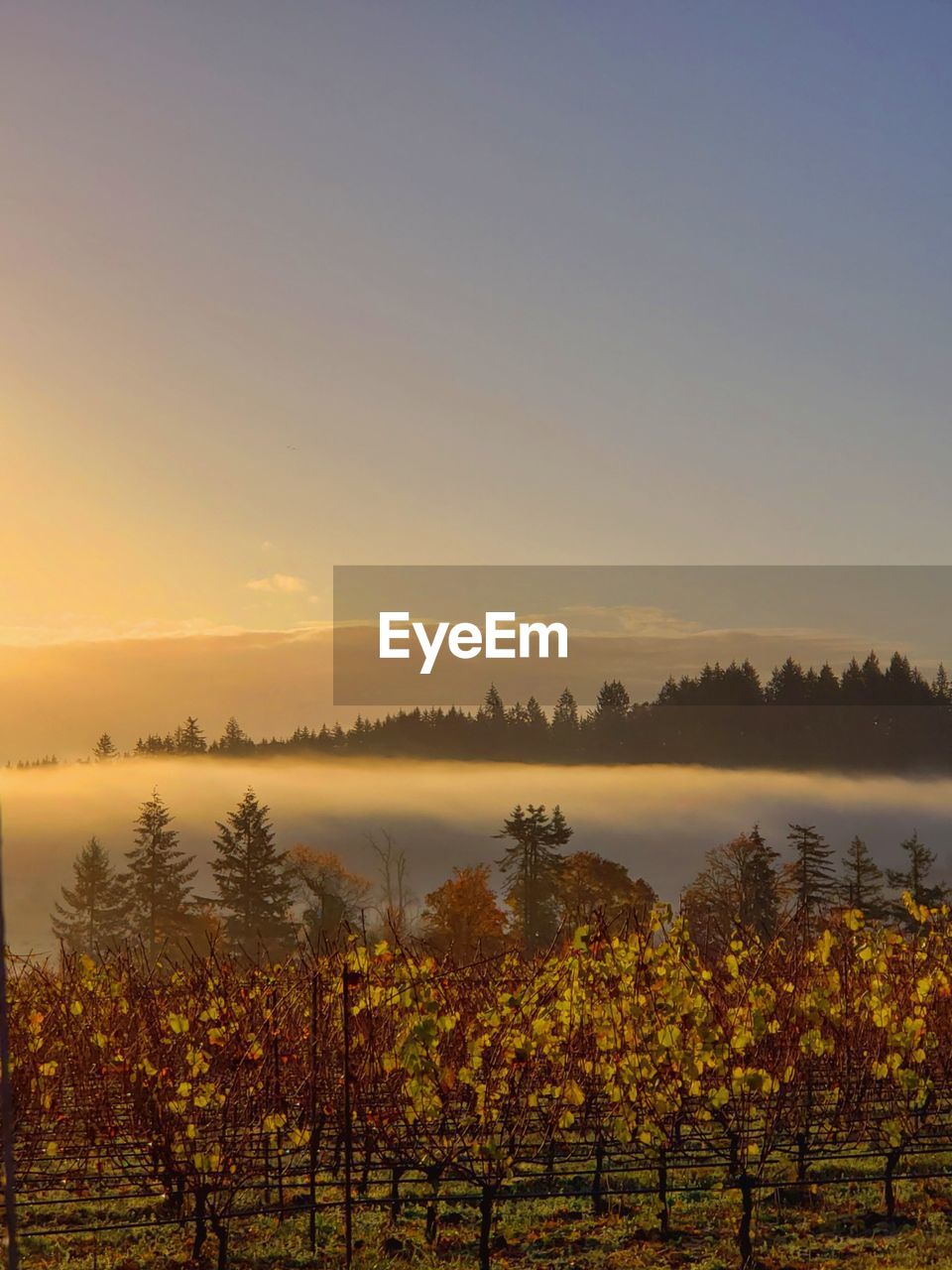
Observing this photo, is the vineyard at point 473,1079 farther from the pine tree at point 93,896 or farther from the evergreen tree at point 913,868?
the pine tree at point 93,896

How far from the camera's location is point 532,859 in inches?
1842

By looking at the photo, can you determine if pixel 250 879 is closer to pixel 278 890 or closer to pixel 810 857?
pixel 278 890

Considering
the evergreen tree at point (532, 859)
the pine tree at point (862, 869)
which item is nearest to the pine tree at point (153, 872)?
the evergreen tree at point (532, 859)

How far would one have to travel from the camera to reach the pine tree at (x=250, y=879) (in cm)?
4553

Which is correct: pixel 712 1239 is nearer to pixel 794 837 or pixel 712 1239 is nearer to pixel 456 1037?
pixel 456 1037

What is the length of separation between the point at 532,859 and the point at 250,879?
32.4ft

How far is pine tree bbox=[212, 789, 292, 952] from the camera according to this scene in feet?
149

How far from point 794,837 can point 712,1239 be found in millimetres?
32083

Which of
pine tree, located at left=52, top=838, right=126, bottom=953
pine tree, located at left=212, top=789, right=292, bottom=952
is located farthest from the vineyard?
pine tree, located at left=52, top=838, right=126, bottom=953

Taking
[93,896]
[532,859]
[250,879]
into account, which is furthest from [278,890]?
[93,896]

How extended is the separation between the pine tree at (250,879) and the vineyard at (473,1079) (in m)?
35.5

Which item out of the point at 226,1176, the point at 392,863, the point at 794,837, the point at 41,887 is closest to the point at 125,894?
the point at 392,863

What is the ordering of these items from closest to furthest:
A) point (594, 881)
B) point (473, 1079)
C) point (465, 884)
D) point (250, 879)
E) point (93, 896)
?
point (473, 1079)
point (594, 881)
point (250, 879)
point (465, 884)
point (93, 896)

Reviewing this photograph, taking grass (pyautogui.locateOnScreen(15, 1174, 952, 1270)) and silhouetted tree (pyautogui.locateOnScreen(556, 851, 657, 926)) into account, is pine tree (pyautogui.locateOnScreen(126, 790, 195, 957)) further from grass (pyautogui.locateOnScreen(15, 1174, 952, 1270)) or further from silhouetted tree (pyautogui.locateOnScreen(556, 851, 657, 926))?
grass (pyautogui.locateOnScreen(15, 1174, 952, 1270))
